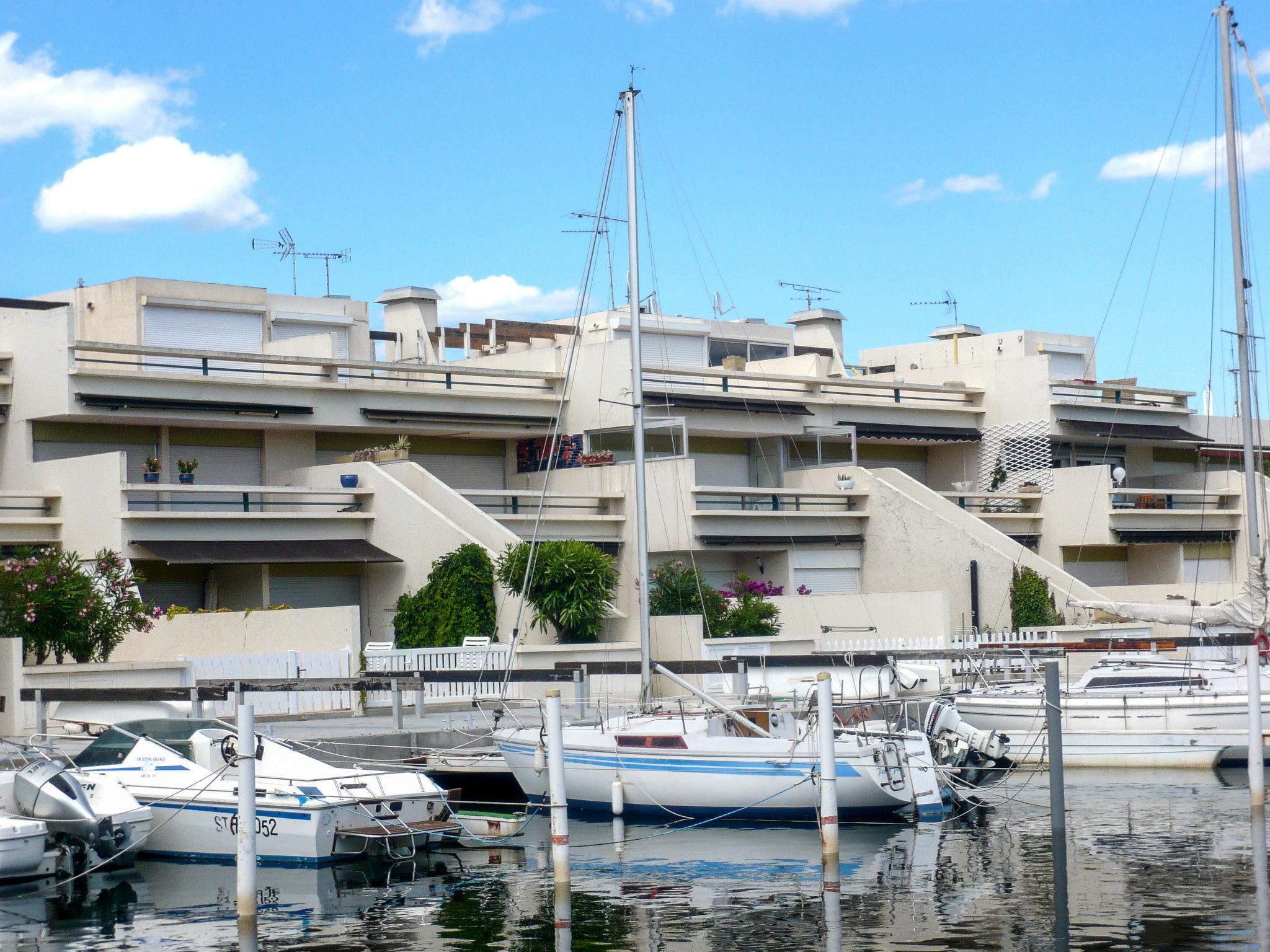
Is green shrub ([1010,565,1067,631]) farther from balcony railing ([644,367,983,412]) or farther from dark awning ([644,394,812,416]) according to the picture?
balcony railing ([644,367,983,412])

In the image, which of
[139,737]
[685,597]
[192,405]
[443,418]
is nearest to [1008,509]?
[685,597]

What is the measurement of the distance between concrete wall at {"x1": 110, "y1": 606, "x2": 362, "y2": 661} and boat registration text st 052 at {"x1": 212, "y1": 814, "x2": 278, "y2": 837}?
33.1ft

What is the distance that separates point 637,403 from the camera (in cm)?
2752

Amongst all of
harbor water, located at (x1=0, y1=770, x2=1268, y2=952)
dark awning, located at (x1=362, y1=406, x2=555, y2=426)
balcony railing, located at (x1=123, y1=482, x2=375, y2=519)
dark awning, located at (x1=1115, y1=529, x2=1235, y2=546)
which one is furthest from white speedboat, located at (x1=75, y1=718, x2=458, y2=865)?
dark awning, located at (x1=1115, y1=529, x2=1235, y2=546)

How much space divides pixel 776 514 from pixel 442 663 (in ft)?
45.1

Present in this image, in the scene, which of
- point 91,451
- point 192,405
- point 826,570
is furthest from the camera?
point 826,570

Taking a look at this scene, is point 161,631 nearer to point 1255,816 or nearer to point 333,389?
point 333,389

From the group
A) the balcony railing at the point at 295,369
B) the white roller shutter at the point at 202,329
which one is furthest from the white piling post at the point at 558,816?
the white roller shutter at the point at 202,329

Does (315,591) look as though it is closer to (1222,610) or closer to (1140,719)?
(1140,719)

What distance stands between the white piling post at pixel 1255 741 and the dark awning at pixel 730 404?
21016 millimetres

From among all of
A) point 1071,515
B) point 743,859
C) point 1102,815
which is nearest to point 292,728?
point 743,859

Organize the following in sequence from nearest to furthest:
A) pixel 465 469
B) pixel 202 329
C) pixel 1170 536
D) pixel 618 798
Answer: pixel 618 798 → pixel 465 469 → pixel 202 329 → pixel 1170 536

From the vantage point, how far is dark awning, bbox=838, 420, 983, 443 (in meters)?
47.6

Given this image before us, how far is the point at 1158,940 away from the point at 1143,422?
40654mm
